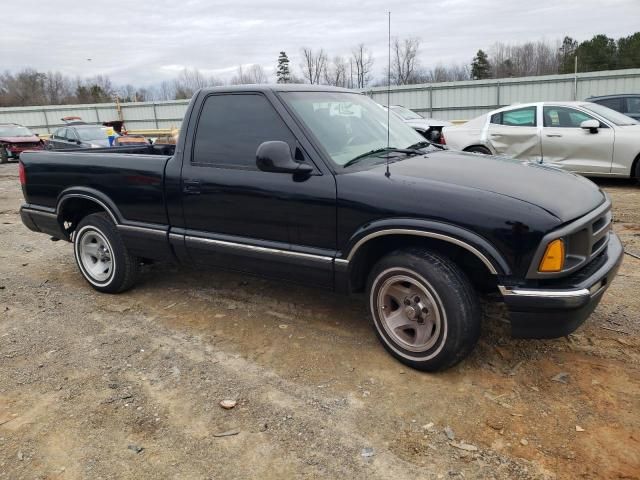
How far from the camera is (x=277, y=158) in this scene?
3.25 meters

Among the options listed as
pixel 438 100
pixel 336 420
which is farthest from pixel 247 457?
pixel 438 100

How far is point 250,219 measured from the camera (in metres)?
3.71

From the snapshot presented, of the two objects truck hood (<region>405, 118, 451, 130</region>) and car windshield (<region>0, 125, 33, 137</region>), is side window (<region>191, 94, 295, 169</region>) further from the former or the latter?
car windshield (<region>0, 125, 33, 137</region>)

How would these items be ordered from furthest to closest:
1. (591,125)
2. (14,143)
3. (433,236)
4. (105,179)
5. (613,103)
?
1. (14,143)
2. (613,103)
3. (591,125)
4. (105,179)
5. (433,236)

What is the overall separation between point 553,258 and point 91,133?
1744cm

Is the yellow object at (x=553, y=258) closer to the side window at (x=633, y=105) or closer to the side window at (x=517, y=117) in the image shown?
the side window at (x=517, y=117)

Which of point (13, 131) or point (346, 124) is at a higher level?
point (13, 131)

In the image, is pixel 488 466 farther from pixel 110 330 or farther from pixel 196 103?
pixel 196 103

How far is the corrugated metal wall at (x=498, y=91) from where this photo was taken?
19.9 meters

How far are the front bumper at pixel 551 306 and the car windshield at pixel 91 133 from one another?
16.8 metres

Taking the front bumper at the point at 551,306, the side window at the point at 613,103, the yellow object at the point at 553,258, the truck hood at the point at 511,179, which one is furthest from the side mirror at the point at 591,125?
the yellow object at the point at 553,258

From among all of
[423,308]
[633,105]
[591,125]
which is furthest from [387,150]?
[633,105]

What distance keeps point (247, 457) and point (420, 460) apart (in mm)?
874

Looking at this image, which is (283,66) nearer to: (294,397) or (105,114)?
(105,114)
